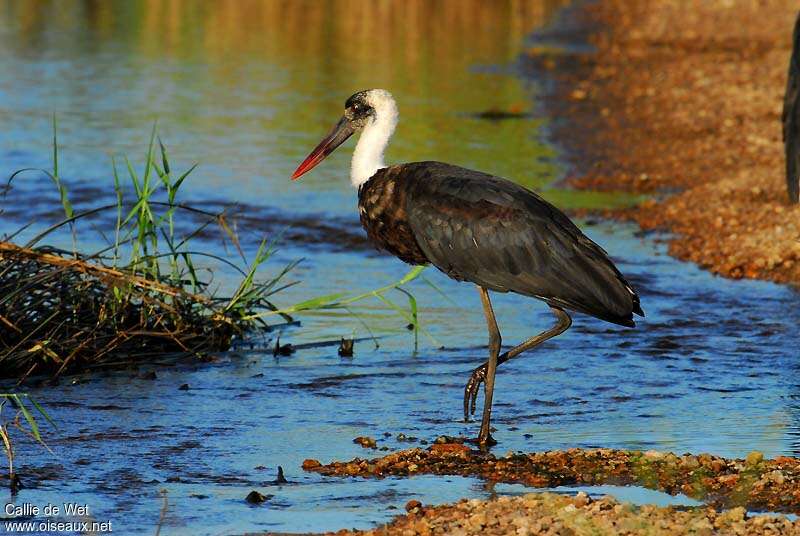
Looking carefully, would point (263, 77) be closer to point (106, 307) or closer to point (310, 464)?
point (106, 307)

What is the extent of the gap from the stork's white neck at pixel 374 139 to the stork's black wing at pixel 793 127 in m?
3.62

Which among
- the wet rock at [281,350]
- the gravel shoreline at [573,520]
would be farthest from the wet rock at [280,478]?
the wet rock at [281,350]

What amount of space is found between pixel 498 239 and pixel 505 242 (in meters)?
0.03

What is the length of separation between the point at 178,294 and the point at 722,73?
41.5ft

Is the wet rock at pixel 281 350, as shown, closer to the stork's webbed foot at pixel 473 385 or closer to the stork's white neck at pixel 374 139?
the stork's white neck at pixel 374 139

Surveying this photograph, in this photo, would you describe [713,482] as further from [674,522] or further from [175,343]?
[175,343]

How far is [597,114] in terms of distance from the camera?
17453mm

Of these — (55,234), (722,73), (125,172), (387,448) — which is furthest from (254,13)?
(387,448)

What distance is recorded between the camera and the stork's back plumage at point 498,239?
645 centimetres

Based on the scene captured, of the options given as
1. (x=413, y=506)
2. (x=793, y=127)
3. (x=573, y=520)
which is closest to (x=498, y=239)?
(x=413, y=506)

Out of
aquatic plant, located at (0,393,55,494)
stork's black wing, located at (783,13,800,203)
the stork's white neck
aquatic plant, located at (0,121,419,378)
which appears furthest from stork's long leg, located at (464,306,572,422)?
stork's black wing, located at (783,13,800,203)

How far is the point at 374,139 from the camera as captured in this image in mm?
7148

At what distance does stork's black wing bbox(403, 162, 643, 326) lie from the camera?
6.46 m

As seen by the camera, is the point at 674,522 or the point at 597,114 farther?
the point at 597,114
